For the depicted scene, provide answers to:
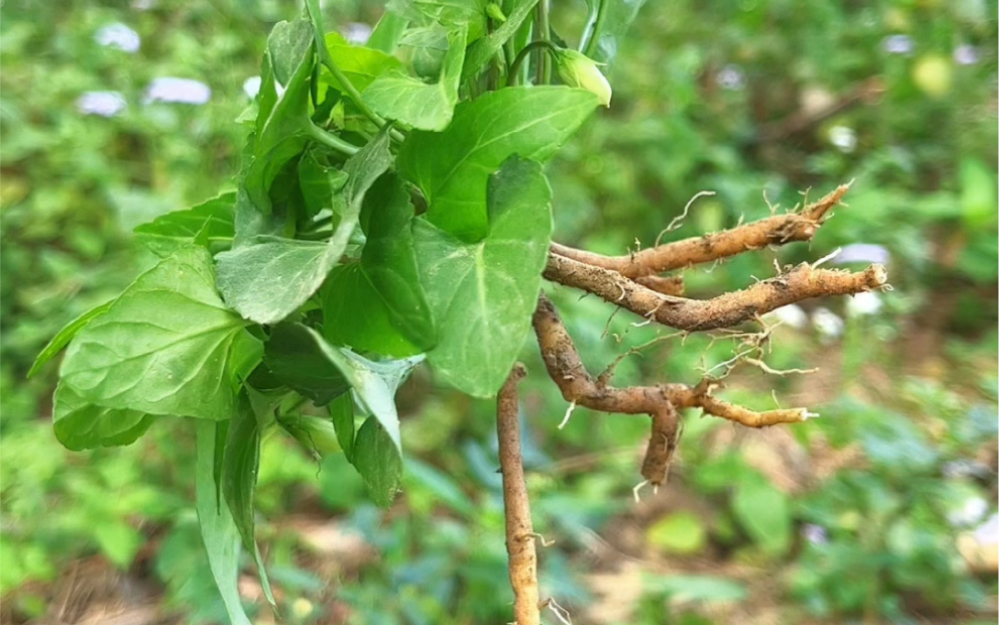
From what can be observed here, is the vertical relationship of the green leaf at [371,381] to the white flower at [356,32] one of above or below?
above

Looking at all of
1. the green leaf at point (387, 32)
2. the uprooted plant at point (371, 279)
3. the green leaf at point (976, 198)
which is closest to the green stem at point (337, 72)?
the uprooted plant at point (371, 279)

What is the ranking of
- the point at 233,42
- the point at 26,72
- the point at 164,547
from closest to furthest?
1. the point at 164,547
2. the point at 233,42
3. the point at 26,72

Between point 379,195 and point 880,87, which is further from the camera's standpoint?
point 880,87

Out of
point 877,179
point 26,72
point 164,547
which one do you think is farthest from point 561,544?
point 26,72

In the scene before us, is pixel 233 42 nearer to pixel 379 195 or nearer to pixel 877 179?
pixel 379 195

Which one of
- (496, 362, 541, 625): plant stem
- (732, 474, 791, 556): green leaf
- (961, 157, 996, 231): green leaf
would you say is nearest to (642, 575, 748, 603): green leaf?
(732, 474, 791, 556): green leaf

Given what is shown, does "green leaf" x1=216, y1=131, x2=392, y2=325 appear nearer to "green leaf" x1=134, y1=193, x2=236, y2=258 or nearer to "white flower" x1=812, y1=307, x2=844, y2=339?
"green leaf" x1=134, y1=193, x2=236, y2=258

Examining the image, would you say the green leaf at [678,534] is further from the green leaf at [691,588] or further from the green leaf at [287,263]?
the green leaf at [287,263]
